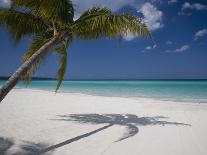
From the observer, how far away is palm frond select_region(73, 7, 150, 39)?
568cm

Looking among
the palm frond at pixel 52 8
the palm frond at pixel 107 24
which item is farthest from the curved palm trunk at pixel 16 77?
the palm frond at pixel 107 24

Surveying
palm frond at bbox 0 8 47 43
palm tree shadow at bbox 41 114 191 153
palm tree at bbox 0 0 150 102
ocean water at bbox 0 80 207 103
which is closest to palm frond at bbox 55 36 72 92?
palm tree at bbox 0 0 150 102

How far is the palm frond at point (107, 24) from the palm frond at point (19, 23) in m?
1.24

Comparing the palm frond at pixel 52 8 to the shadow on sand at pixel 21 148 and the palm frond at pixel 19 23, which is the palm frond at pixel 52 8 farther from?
the shadow on sand at pixel 21 148

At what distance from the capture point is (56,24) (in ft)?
20.8

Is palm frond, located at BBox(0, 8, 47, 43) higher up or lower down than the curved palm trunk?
higher up

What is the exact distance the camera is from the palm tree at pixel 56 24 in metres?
5.68

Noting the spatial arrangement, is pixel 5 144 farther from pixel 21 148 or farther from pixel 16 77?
pixel 16 77

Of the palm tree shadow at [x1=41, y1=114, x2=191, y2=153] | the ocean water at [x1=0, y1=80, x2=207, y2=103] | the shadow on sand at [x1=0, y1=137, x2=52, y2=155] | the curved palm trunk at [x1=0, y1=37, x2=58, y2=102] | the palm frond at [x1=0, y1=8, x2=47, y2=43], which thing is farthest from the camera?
the ocean water at [x1=0, y1=80, x2=207, y2=103]

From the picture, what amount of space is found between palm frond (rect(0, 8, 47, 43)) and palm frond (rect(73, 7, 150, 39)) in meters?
1.24

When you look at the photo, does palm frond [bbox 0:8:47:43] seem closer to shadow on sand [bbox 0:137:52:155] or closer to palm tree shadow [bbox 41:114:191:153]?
shadow on sand [bbox 0:137:52:155]

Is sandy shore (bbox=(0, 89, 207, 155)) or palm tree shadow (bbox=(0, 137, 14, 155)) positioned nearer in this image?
palm tree shadow (bbox=(0, 137, 14, 155))

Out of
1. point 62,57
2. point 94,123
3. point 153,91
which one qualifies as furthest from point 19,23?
point 153,91

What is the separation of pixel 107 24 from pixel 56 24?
1408 millimetres
